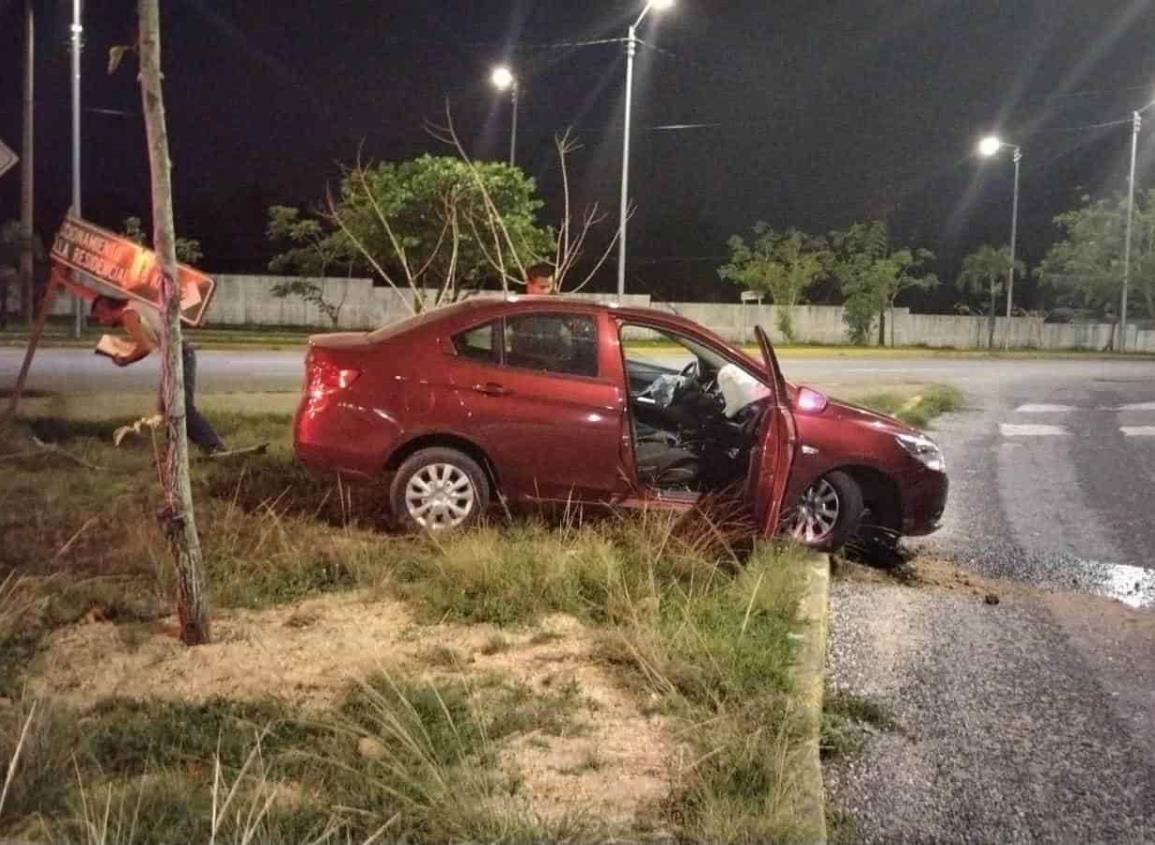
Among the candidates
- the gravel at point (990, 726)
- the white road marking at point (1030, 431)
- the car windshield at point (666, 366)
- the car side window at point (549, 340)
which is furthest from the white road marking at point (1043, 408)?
the car side window at point (549, 340)

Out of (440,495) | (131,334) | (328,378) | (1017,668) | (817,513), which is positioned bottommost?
(1017,668)

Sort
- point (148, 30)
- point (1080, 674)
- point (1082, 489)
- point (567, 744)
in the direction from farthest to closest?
point (1082, 489)
point (1080, 674)
point (148, 30)
point (567, 744)

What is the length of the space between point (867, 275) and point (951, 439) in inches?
1293

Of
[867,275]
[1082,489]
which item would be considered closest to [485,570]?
[1082,489]

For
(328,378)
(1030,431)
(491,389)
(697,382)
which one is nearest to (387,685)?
(491,389)

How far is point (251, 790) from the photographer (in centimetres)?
375

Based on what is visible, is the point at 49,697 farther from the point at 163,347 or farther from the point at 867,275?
the point at 867,275

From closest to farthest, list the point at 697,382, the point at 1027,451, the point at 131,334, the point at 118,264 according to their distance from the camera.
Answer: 1. the point at 118,264
2. the point at 697,382
3. the point at 131,334
4. the point at 1027,451

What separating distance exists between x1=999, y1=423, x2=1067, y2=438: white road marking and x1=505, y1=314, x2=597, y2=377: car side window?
9.42 meters

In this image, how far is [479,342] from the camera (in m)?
7.65

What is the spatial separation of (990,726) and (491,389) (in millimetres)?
3637

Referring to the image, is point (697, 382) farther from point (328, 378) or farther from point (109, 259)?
point (109, 259)

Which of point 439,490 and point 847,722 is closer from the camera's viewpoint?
point 847,722

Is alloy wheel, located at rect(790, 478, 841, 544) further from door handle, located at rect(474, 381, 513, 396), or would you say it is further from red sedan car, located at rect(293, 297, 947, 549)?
door handle, located at rect(474, 381, 513, 396)
